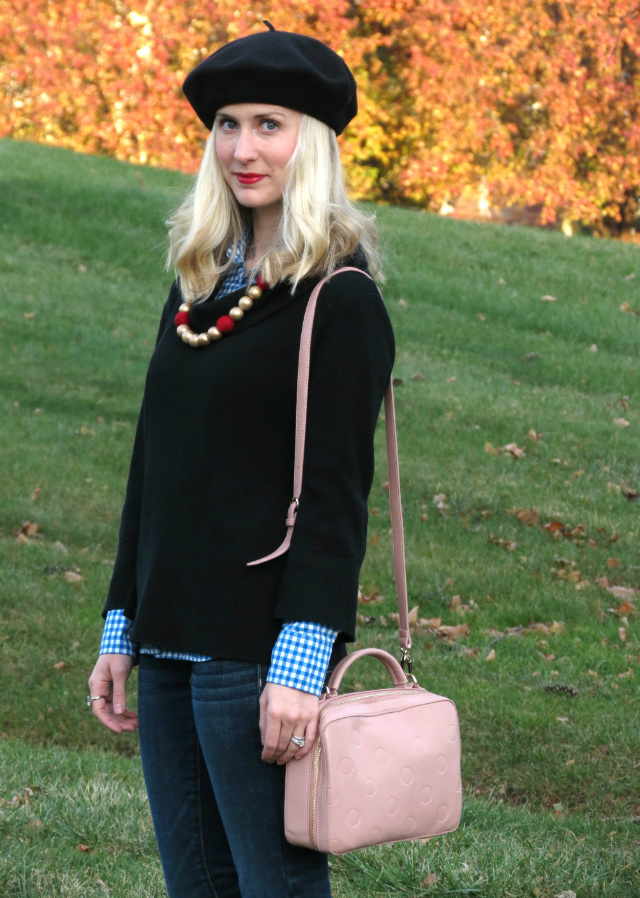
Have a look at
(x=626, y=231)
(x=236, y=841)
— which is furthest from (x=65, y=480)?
(x=626, y=231)

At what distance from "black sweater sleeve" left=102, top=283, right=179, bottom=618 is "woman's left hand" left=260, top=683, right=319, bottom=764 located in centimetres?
53

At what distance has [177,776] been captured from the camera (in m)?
2.33

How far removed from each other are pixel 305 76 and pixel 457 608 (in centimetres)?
457

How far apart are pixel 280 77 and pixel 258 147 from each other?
14 centimetres

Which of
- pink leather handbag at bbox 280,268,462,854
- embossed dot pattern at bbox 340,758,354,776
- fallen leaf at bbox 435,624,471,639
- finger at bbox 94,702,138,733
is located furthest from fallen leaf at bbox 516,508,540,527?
embossed dot pattern at bbox 340,758,354,776

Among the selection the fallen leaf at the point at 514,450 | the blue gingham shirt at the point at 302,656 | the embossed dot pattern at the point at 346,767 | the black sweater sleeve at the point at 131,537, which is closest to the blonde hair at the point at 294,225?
the black sweater sleeve at the point at 131,537

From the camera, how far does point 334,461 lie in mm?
2121

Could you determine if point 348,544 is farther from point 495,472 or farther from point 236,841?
point 495,472

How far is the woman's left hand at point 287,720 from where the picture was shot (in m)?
2.07

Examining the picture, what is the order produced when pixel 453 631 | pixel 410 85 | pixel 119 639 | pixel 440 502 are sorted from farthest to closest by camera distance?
pixel 410 85
pixel 440 502
pixel 453 631
pixel 119 639

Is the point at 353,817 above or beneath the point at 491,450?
above

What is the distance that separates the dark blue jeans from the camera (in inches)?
84.4

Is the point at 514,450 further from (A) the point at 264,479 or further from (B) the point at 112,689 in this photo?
(A) the point at 264,479

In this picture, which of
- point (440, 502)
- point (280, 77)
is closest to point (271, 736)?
point (280, 77)
